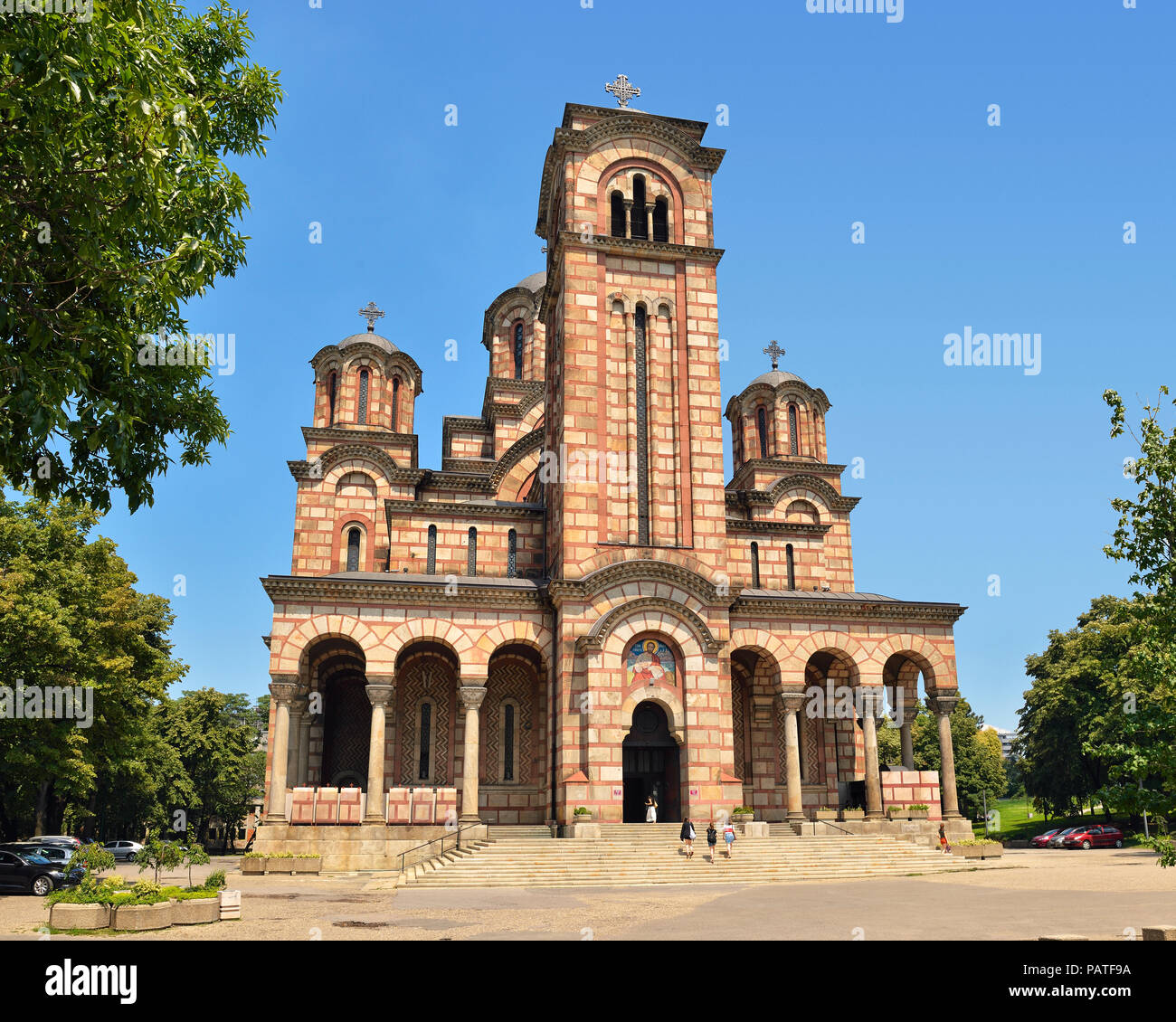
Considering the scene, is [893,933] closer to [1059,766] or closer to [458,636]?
[458,636]

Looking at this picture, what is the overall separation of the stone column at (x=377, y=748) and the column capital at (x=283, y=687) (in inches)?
94.5

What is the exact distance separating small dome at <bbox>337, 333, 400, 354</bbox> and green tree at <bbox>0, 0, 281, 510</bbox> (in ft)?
101

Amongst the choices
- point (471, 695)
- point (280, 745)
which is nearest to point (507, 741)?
point (471, 695)

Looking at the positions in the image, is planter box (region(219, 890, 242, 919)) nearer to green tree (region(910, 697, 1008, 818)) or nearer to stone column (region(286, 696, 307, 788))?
stone column (region(286, 696, 307, 788))

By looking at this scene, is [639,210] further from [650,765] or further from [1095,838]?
[1095,838]

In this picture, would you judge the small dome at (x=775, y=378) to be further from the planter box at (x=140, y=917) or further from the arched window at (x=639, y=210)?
the planter box at (x=140, y=917)

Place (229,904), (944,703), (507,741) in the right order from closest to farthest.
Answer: (229,904)
(944,703)
(507,741)

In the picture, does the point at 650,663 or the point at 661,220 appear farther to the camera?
the point at 661,220

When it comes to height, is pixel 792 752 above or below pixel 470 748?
below

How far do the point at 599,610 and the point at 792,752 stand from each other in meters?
8.43

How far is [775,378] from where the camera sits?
49.0 metres

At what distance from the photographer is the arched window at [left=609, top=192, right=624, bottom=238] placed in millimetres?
36500

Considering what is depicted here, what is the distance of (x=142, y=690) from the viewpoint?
3822 cm

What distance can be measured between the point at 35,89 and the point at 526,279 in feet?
142
